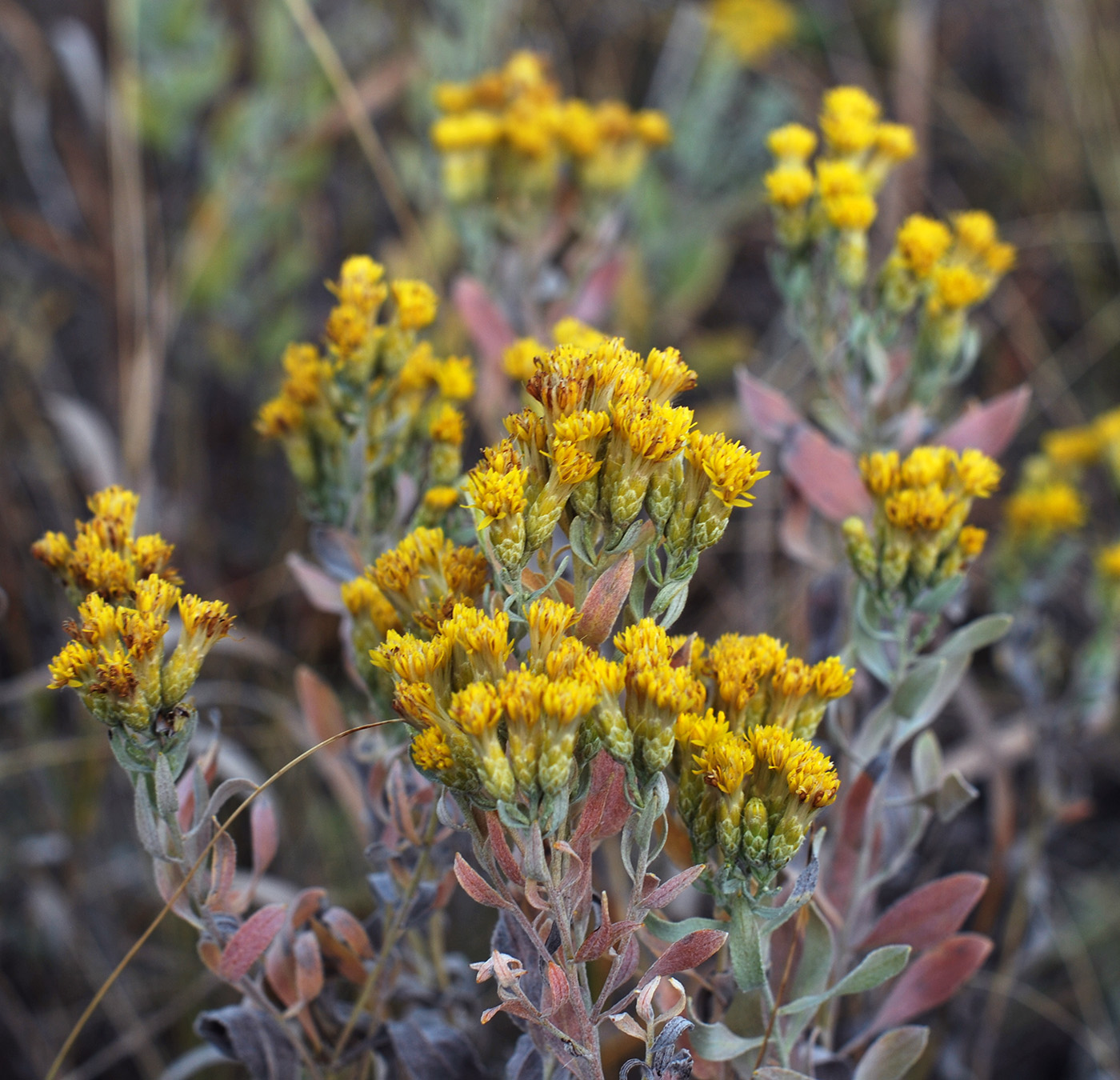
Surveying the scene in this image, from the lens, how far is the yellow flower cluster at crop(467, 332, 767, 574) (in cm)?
90

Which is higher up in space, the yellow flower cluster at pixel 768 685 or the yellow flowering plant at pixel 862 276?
the yellow flowering plant at pixel 862 276

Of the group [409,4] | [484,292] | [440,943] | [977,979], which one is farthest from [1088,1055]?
[409,4]

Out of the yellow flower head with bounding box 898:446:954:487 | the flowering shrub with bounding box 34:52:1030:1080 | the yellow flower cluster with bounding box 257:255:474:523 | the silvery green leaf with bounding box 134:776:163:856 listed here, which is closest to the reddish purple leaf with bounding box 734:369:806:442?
the flowering shrub with bounding box 34:52:1030:1080

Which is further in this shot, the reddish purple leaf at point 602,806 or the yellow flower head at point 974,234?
the yellow flower head at point 974,234

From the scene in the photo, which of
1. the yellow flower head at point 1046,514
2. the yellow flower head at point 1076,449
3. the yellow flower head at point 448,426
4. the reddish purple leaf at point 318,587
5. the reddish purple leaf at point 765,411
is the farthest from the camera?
the yellow flower head at point 1076,449

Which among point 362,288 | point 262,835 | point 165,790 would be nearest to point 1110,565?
point 362,288

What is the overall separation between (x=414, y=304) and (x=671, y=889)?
0.78m

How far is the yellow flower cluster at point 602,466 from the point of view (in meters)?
0.90

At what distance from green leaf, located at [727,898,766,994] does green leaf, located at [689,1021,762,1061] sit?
8 cm

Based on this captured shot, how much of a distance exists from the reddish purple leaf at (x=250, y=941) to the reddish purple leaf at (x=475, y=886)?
0.82ft

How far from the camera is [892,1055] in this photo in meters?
1.13

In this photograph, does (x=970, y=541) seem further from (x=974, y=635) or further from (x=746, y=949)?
(x=746, y=949)

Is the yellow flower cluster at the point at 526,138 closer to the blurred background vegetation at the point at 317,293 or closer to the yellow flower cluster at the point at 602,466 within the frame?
the blurred background vegetation at the point at 317,293

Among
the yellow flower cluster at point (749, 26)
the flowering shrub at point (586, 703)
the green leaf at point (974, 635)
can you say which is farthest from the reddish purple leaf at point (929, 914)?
the yellow flower cluster at point (749, 26)
